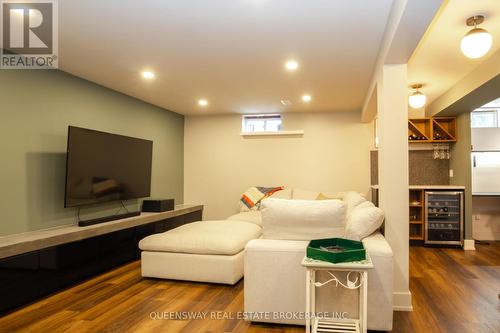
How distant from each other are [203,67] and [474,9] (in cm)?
259

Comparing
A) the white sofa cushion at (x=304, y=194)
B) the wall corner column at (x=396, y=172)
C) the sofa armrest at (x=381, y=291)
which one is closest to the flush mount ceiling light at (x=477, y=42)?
the wall corner column at (x=396, y=172)

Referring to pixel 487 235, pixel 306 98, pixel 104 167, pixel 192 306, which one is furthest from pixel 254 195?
pixel 487 235

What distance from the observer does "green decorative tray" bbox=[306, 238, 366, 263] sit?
6.71ft

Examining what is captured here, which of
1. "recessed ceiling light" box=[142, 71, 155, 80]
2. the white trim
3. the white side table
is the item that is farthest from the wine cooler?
"recessed ceiling light" box=[142, 71, 155, 80]

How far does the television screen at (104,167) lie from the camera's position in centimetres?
368

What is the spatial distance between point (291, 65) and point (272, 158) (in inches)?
116

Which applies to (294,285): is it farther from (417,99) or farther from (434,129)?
(434,129)

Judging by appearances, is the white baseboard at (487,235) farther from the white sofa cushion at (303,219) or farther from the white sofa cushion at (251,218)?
the white sofa cushion at (303,219)

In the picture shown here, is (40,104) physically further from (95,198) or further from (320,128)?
(320,128)

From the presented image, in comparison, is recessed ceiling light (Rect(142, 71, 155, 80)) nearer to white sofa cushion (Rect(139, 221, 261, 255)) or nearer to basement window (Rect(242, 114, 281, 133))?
white sofa cushion (Rect(139, 221, 261, 255))

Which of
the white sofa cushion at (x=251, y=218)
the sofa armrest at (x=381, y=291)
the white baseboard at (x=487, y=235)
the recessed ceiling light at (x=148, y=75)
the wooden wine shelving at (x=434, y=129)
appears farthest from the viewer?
the white baseboard at (x=487, y=235)

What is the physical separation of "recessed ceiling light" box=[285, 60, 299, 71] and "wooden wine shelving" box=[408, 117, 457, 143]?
309cm

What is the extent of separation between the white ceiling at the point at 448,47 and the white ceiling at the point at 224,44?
1.69ft

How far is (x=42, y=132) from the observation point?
3.59 metres
